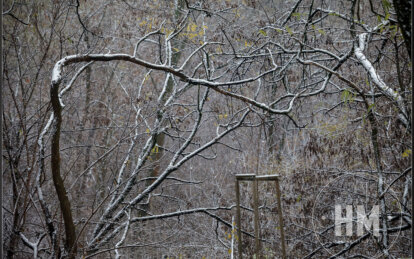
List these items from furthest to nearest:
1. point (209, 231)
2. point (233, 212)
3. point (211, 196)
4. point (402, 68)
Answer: point (211, 196) → point (209, 231) → point (233, 212) → point (402, 68)

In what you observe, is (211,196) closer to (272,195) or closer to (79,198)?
(272,195)

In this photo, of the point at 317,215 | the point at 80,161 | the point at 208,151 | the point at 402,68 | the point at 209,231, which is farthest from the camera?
the point at 208,151

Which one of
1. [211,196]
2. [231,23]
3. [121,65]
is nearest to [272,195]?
[211,196]

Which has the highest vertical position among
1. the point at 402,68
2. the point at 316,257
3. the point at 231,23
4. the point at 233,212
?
the point at 231,23

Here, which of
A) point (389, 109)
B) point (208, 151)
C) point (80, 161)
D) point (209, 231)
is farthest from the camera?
point (208, 151)

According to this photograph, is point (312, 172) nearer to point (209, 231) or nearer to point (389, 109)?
point (389, 109)

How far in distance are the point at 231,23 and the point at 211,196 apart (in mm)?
3510

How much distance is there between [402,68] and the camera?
2943 mm

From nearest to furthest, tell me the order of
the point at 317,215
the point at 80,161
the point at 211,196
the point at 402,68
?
the point at 402,68
the point at 317,215
the point at 80,161
the point at 211,196

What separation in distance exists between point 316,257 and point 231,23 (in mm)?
3395

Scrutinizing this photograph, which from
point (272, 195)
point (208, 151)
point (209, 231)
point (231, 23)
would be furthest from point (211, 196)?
point (231, 23)

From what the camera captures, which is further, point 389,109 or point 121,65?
point 121,65

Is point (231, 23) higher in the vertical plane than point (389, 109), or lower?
higher

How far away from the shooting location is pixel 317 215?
174 inches
